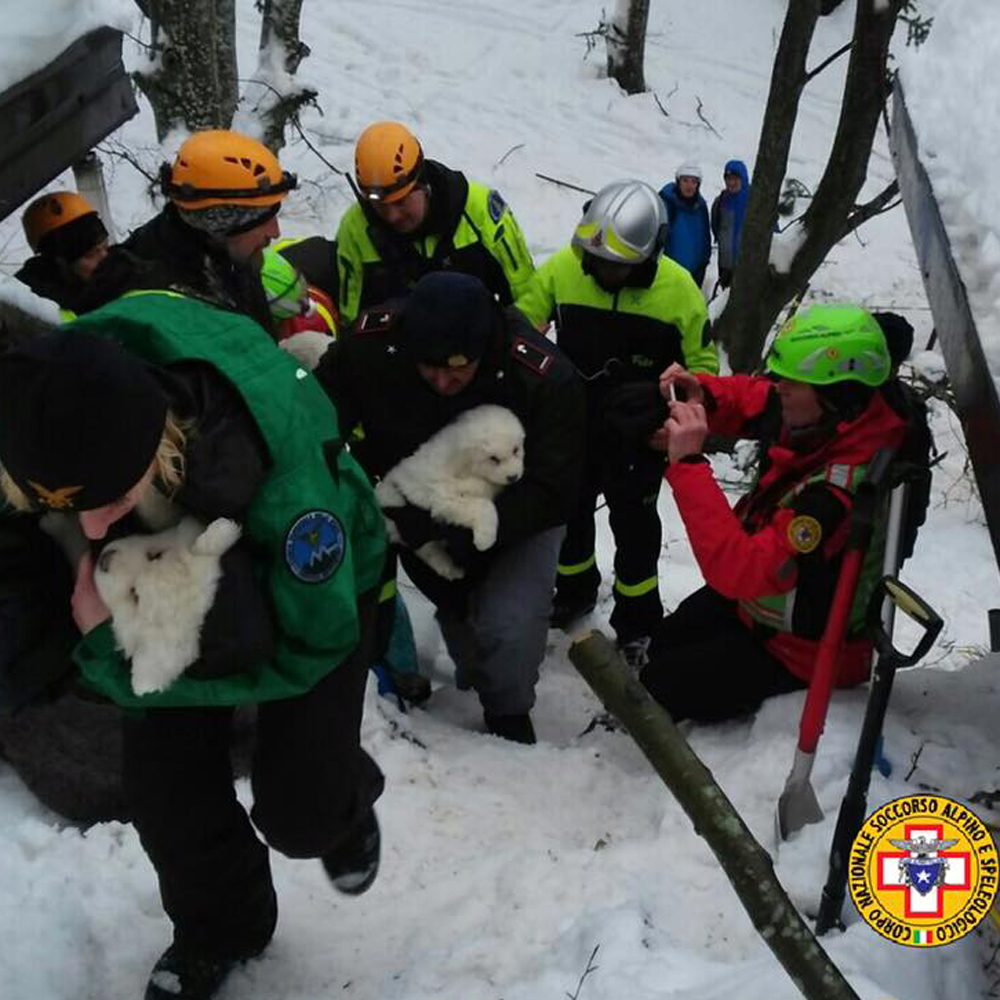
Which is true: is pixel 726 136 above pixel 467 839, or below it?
below

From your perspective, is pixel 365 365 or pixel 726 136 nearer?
pixel 365 365

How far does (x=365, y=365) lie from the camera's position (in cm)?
395

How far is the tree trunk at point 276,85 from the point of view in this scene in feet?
31.9

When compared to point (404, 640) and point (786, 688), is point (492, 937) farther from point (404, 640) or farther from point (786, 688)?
point (404, 640)

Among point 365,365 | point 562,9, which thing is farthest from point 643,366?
point 562,9

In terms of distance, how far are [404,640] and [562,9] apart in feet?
52.8

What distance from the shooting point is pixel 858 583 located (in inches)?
136

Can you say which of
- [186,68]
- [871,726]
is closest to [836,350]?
[871,726]

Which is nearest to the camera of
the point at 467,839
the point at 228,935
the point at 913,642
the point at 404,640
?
the point at 228,935

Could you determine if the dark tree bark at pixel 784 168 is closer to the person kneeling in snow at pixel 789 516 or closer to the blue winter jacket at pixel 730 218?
the blue winter jacket at pixel 730 218

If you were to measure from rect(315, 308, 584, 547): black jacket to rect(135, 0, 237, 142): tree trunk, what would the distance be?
4230 mm

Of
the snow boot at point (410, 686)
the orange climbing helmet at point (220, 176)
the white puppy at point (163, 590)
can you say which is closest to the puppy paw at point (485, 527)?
the snow boot at point (410, 686)

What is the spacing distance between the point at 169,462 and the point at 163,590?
260 millimetres

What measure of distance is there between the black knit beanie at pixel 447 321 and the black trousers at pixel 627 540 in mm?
1358
